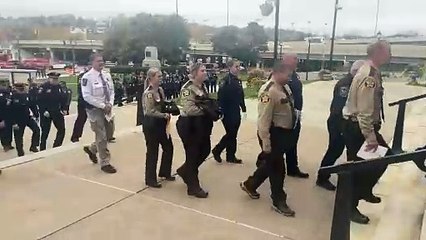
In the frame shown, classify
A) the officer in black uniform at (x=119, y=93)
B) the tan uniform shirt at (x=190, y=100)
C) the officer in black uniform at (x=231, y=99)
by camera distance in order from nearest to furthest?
the tan uniform shirt at (x=190, y=100) → the officer in black uniform at (x=231, y=99) → the officer in black uniform at (x=119, y=93)

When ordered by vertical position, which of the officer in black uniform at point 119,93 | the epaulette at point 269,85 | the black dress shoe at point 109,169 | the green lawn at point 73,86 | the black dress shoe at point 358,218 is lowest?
the green lawn at point 73,86

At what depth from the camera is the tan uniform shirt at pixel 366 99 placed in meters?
3.33

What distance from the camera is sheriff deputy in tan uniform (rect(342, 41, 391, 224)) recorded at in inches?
131

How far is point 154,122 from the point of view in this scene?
14.2 feet

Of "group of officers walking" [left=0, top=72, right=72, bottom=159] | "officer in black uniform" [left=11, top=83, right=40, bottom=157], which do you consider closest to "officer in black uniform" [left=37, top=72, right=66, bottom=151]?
"group of officers walking" [left=0, top=72, right=72, bottom=159]

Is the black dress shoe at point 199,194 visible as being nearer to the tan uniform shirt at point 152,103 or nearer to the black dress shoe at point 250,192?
the black dress shoe at point 250,192

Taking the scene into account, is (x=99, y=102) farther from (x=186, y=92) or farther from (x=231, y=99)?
(x=231, y=99)

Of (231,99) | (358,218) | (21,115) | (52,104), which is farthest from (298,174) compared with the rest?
(21,115)

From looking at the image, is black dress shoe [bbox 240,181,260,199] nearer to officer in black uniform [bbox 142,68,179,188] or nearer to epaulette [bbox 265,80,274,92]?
officer in black uniform [bbox 142,68,179,188]

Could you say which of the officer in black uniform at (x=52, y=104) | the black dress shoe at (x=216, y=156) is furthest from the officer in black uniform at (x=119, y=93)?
the black dress shoe at (x=216, y=156)

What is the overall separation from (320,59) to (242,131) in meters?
26.4

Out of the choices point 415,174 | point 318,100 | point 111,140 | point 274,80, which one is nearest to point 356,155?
point 274,80

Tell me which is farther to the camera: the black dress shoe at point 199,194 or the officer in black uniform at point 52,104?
the officer in black uniform at point 52,104

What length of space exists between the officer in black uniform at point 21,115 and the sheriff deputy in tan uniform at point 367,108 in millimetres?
6034
